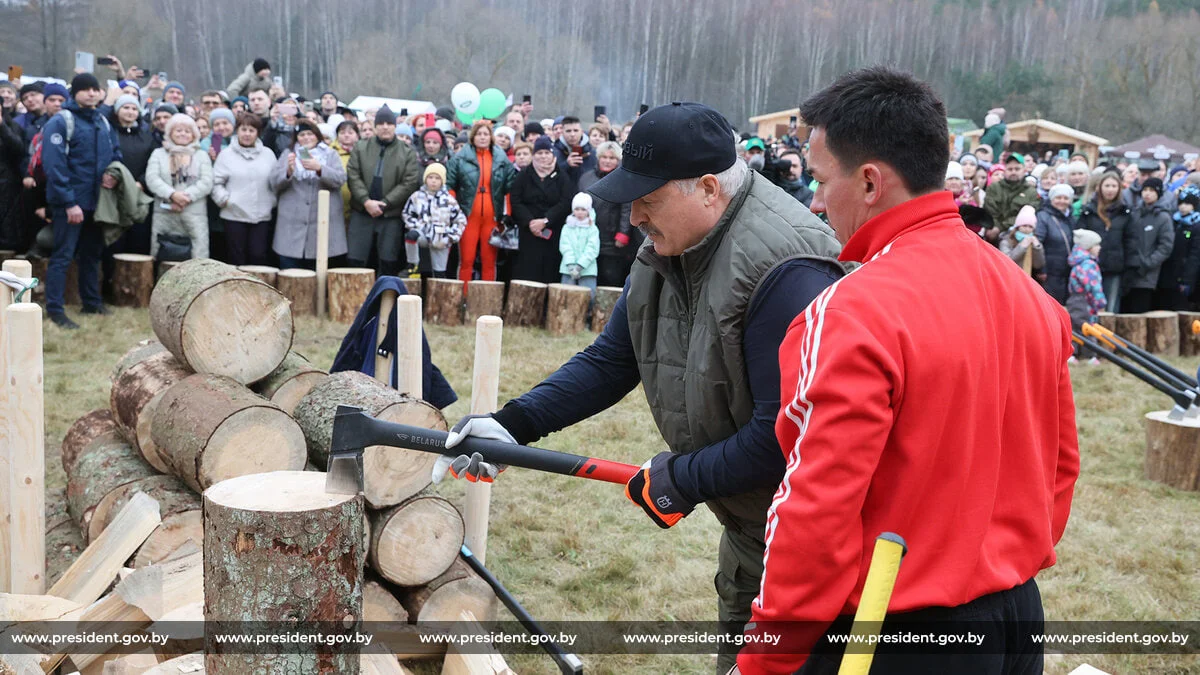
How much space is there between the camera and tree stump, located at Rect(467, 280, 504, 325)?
906cm

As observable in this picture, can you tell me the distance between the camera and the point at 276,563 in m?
2.21

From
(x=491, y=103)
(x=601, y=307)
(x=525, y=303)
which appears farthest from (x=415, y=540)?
(x=491, y=103)

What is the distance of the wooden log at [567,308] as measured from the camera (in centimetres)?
895

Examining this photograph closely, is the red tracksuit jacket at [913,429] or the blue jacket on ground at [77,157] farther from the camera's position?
the blue jacket on ground at [77,157]

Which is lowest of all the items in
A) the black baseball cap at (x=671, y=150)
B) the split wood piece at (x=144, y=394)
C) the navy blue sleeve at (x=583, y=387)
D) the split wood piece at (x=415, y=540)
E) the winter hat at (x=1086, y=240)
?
the split wood piece at (x=415, y=540)

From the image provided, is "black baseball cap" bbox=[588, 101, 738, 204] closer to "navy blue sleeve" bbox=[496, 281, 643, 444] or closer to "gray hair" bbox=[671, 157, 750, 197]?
"gray hair" bbox=[671, 157, 750, 197]

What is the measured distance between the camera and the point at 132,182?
8.23m

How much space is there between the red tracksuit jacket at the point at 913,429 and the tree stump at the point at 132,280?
26.9ft

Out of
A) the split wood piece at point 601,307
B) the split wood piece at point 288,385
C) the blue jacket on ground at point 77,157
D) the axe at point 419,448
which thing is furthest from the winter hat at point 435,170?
the axe at point 419,448

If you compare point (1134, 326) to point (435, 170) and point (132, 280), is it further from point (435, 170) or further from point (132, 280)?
point (132, 280)

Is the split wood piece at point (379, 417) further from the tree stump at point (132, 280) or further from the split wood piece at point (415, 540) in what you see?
the tree stump at point (132, 280)

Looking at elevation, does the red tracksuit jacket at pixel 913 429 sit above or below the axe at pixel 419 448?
above

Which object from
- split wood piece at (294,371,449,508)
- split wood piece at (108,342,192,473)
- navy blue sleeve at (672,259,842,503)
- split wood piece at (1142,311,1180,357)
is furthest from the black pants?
split wood piece at (1142,311,1180,357)

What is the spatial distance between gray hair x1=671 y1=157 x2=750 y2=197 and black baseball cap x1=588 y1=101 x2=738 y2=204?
17 millimetres
